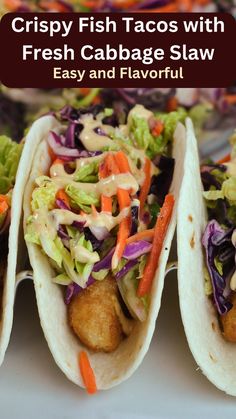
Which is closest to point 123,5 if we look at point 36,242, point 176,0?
point 176,0

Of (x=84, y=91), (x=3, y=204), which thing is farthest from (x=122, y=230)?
(x=84, y=91)

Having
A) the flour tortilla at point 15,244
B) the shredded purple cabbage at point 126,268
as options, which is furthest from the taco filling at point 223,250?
the flour tortilla at point 15,244

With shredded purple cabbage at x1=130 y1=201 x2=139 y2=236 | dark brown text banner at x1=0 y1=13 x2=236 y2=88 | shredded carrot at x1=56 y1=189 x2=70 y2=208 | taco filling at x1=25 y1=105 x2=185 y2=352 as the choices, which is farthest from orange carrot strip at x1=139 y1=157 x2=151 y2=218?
dark brown text banner at x1=0 y1=13 x2=236 y2=88

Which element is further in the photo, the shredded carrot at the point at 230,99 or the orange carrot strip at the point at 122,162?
the shredded carrot at the point at 230,99

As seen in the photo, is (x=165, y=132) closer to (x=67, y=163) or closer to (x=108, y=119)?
(x=108, y=119)

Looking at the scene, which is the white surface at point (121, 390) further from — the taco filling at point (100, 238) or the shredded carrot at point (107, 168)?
the shredded carrot at point (107, 168)

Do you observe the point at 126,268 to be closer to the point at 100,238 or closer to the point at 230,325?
the point at 100,238
